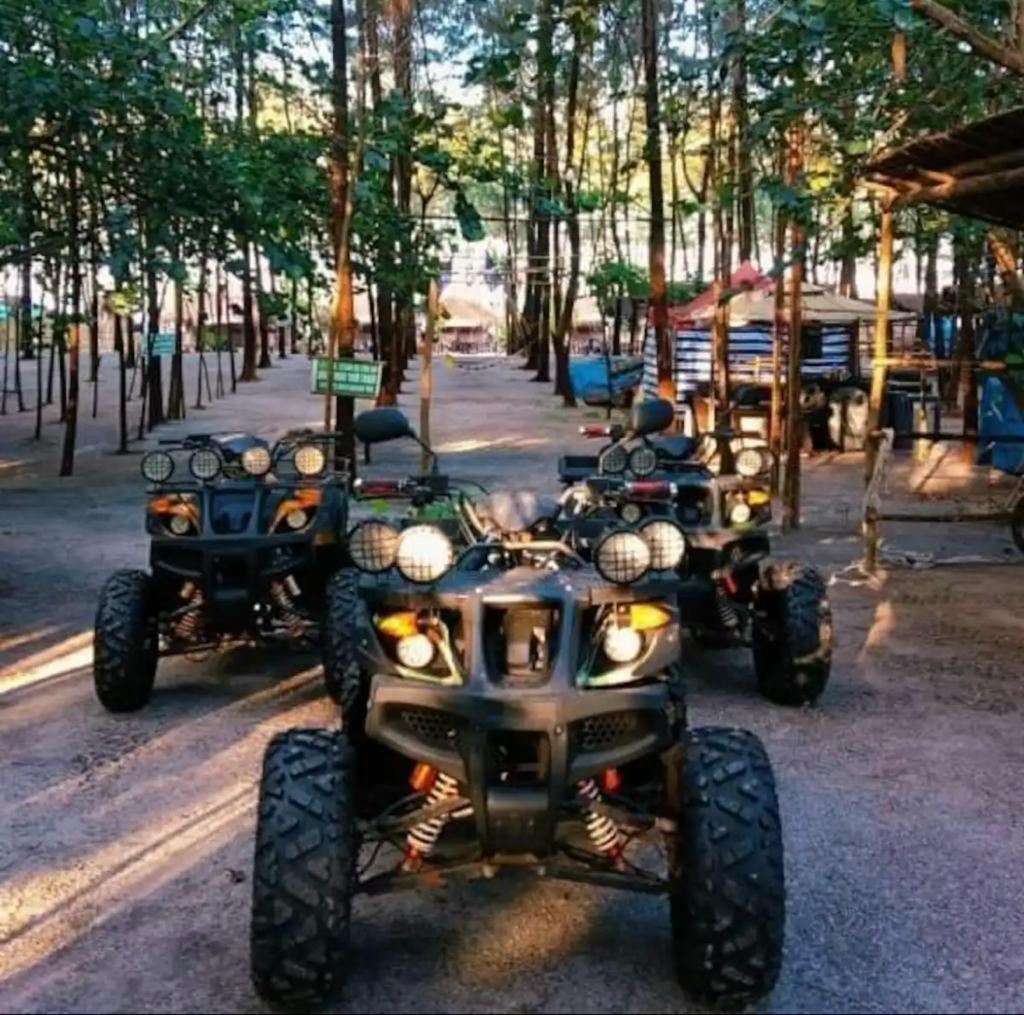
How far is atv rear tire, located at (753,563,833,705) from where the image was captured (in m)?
6.05

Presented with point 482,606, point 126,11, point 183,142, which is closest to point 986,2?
point 183,142

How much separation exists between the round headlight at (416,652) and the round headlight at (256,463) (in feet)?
11.6

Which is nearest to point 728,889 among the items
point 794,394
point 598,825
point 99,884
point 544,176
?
point 598,825

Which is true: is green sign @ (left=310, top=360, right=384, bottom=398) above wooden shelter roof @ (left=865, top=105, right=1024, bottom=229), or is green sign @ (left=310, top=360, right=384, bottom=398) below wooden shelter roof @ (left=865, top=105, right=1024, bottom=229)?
below

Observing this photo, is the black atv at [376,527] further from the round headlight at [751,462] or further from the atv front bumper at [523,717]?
the round headlight at [751,462]

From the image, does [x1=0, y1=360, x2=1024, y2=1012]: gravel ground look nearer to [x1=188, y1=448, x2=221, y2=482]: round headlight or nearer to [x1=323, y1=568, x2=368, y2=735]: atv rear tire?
[x1=323, y1=568, x2=368, y2=735]: atv rear tire

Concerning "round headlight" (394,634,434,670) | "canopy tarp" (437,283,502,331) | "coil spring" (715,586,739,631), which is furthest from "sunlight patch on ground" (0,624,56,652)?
"canopy tarp" (437,283,502,331)

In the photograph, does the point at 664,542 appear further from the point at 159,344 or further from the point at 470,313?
the point at 470,313

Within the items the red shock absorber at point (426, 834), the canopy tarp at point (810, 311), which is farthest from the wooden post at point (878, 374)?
the canopy tarp at point (810, 311)

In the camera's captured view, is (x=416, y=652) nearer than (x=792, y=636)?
Yes

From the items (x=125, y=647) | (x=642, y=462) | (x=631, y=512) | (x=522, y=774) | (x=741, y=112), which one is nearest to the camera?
(x=522, y=774)

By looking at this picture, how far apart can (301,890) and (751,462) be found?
440cm

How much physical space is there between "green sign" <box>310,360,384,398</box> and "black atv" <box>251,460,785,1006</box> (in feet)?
24.9

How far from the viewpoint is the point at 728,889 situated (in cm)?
315
